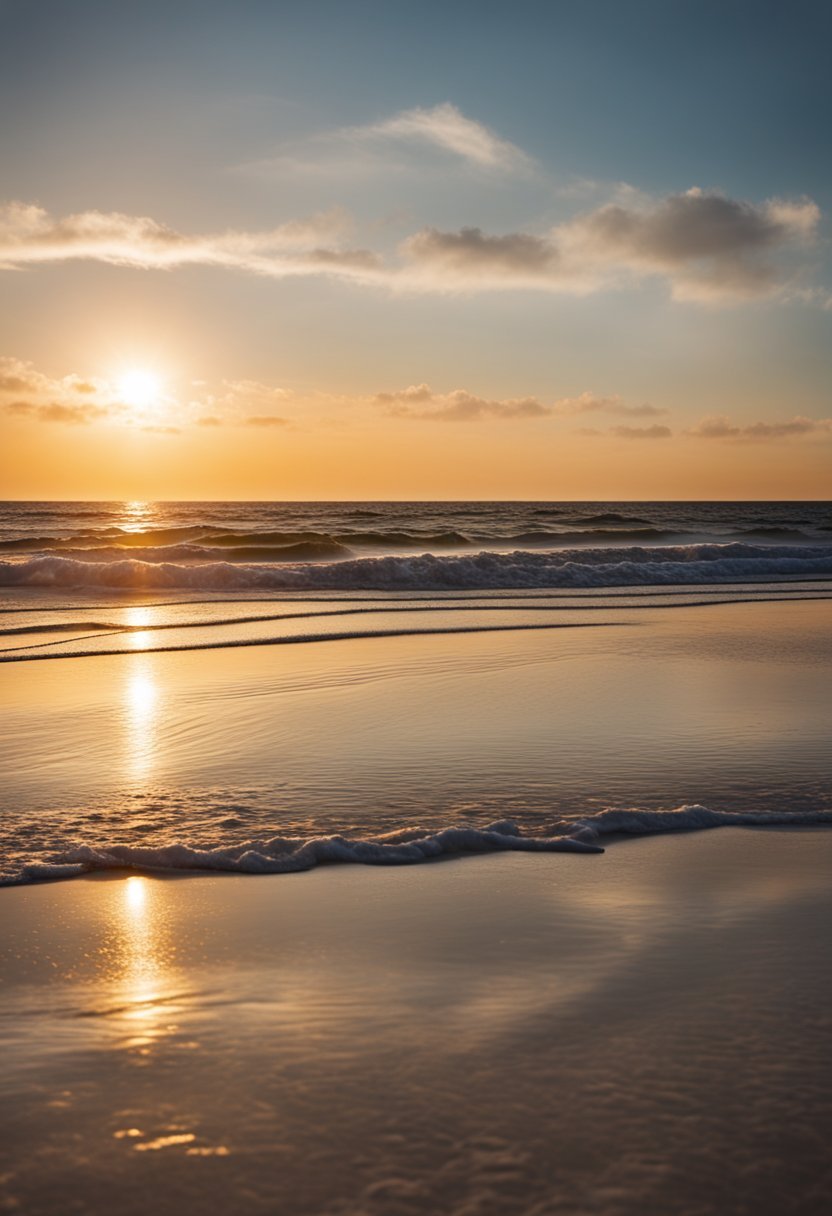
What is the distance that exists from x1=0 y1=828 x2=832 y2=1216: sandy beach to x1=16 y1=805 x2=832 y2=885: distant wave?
16cm

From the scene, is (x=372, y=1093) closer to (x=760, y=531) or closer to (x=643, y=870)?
(x=643, y=870)

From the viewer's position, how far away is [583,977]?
10.6 feet

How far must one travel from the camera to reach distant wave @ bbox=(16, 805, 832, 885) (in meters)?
4.42

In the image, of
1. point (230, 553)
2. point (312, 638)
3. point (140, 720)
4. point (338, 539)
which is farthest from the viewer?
point (338, 539)

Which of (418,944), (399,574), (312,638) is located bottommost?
(418,944)

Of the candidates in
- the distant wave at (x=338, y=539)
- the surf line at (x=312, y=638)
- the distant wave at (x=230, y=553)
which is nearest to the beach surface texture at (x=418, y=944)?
the surf line at (x=312, y=638)

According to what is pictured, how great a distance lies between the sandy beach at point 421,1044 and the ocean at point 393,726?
0.67 meters

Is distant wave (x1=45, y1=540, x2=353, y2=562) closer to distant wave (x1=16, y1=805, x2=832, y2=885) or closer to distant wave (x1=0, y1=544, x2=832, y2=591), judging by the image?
distant wave (x1=0, y1=544, x2=832, y2=591)

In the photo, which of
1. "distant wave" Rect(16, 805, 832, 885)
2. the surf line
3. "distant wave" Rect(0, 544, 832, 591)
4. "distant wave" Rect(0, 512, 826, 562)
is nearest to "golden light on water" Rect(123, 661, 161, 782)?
the surf line

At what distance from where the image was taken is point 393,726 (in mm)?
7359

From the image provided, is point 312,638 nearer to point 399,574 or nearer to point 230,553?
point 399,574

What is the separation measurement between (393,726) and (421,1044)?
458 cm

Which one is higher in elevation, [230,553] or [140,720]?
[230,553]

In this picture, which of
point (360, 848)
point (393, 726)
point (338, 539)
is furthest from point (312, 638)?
point (338, 539)
